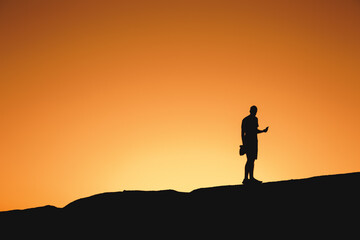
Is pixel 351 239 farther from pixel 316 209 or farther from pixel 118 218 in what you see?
pixel 118 218

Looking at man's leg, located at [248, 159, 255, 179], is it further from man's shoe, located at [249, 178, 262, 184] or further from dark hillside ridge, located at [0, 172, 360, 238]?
dark hillside ridge, located at [0, 172, 360, 238]

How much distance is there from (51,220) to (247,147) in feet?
26.9

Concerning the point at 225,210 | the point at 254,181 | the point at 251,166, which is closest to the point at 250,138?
the point at 251,166

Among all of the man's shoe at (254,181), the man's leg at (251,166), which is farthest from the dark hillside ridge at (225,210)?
the man's leg at (251,166)

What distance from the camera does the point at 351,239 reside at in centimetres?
1252


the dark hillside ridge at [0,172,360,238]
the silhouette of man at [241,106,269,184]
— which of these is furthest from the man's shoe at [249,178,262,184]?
the dark hillside ridge at [0,172,360,238]

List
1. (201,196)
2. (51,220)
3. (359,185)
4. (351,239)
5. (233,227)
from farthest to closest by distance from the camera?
(51,220), (201,196), (359,185), (233,227), (351,239)

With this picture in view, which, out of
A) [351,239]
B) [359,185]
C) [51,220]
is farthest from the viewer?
[51,220]

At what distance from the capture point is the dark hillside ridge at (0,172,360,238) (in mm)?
13422

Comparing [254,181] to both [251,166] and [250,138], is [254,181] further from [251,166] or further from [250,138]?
[250,138]

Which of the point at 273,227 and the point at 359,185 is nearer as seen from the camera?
the point at 273,227

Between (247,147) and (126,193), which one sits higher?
(247,147)

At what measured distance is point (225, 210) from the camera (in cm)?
1434

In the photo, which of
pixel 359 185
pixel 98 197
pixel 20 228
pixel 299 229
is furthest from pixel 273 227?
pixel 20 228
